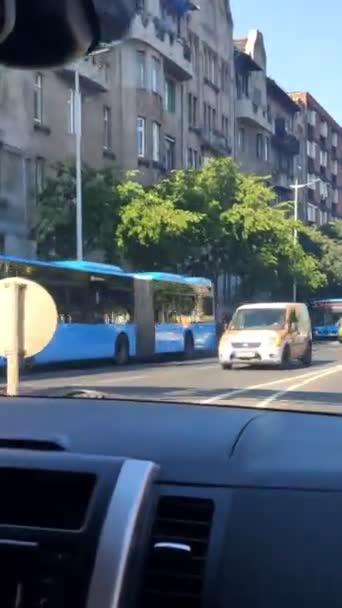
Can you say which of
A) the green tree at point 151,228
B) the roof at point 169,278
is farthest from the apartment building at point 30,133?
the roof at point 169,278

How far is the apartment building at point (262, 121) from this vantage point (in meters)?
69.4

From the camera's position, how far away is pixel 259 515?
2.17m

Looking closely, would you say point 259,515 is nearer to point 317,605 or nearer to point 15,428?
point 317,605

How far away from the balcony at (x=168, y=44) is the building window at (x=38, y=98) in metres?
7.11

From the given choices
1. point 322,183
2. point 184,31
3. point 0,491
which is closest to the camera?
point 0,491

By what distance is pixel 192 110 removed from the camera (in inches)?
2279

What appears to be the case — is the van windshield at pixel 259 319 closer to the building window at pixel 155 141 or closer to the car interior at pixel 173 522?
the building window at pixel 155 141

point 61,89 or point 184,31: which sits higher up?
point 184,31

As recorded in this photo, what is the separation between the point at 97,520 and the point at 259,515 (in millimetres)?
301

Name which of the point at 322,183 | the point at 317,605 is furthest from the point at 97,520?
the point at 322,183

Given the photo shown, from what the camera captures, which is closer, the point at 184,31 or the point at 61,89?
the point at 61,89

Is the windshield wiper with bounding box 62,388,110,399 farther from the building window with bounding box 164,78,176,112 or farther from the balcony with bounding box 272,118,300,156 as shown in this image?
the balcony with bounding box 272,118,300,156

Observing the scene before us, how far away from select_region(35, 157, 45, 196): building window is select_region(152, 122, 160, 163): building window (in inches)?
359

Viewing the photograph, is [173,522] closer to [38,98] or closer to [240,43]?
[38,98]
